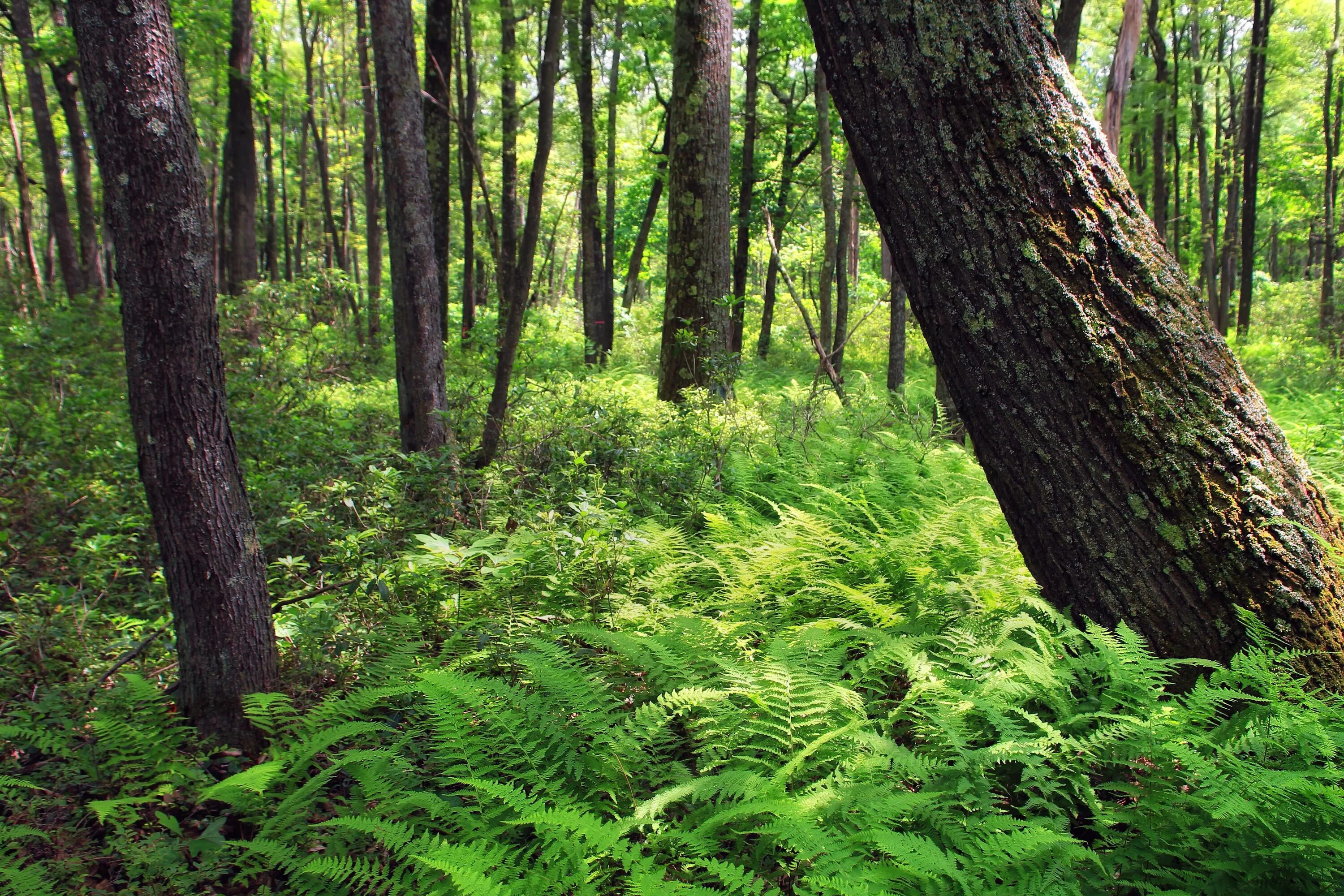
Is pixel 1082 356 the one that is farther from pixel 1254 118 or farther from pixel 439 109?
pixel 1254 118

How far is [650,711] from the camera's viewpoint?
2.69 meters

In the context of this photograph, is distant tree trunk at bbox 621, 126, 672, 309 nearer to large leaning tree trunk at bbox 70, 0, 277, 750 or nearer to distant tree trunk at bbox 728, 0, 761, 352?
distant tree trunk at bbox 728, 0, 761, 352

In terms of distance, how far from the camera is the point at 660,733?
272 cm

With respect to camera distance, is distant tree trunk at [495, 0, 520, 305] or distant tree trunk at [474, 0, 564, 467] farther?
distant tree trunk at [495, 0, 520, 305]

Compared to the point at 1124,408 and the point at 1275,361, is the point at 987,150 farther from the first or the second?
the point at 1275,361

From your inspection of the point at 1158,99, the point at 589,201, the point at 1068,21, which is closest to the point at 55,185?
the point at 589,201

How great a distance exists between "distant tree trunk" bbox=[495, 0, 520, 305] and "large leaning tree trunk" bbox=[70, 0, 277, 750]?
6741 mm

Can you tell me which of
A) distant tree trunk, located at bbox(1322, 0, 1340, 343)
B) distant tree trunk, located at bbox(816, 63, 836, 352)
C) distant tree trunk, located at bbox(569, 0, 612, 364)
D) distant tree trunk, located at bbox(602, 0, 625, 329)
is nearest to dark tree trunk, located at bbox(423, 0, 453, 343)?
distant tree trunk, located at bbox(569, 0, 612, 364)

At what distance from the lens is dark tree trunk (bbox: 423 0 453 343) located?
982 cm

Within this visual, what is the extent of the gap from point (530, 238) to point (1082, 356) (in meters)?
4.50

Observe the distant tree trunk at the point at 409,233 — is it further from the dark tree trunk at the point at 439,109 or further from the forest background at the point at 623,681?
the dark tree trunk at the point at 439,109

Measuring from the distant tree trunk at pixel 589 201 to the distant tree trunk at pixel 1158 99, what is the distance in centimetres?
1130

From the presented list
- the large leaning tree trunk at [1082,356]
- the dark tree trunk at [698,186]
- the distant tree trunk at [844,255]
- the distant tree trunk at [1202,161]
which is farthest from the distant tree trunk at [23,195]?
the distant tree trunk at [1202,161]

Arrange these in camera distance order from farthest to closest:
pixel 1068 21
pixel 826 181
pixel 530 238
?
pixel 826 181 < pixel 1068 21 < pixel 530 238
